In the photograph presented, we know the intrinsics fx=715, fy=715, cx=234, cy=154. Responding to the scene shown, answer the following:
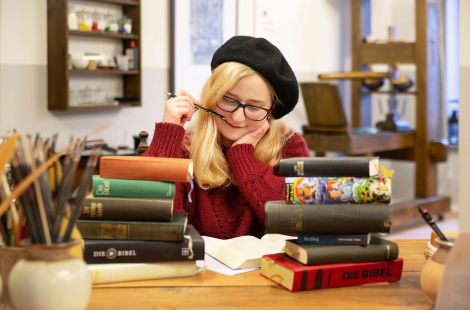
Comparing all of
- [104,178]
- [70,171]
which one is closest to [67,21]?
[104,178]

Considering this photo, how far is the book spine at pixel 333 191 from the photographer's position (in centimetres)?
141

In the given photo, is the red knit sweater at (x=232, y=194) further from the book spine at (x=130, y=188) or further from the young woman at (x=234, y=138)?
the book spine at (x=130, y=188)

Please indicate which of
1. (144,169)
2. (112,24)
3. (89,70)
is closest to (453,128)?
(112,24)

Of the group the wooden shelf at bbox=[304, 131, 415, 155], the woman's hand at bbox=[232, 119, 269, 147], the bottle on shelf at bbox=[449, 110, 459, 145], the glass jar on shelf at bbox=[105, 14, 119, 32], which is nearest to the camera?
the woman's hand at bbox=[232, 119, 269, 147]

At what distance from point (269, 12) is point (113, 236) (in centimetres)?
442

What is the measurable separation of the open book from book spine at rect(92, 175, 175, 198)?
240mm

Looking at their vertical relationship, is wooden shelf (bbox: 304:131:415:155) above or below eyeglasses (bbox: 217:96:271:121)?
below

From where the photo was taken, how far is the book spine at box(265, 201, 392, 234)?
1.40m

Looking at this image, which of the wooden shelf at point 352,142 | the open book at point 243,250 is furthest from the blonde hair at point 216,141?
the wooden shelf at point 352,142

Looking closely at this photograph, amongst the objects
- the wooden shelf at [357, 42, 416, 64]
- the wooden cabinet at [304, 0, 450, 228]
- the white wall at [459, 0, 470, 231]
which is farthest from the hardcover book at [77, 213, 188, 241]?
the wooden shelf at [357, 42, 416, 64]

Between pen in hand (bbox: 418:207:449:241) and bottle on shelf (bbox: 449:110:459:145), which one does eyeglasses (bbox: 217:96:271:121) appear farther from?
bottle on shelf (bbox: 449:110:459:145)

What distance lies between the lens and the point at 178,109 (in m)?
2.16

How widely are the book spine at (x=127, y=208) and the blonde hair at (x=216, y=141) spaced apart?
67 cm

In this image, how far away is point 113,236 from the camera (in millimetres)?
1453
